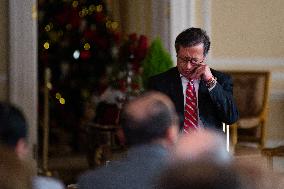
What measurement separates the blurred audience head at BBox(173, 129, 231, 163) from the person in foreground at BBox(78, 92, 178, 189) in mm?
220

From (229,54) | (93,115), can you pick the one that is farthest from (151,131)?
(93,115)

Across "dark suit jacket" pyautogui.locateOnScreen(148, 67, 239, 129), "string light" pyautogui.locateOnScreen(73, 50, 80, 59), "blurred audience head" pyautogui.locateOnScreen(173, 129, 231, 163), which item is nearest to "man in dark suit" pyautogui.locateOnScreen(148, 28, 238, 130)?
"dark suit jacket" pyautogui.locateOnScreen(148, 67, 239, 129)

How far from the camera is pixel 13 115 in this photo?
2.63 meters

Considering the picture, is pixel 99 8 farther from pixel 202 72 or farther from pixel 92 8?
pixel 202 72

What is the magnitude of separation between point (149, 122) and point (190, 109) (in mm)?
1616

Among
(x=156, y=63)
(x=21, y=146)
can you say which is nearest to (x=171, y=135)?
(x=21, y=146)

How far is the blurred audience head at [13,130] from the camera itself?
8.41 ft

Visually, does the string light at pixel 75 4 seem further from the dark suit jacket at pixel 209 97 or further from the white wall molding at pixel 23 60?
the dark suit jacket at pixel 209 97

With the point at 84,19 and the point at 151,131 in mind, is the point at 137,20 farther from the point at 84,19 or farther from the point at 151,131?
the point at 151,131

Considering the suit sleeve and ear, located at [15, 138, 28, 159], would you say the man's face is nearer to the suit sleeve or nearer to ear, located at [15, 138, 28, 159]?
the suit sleeve

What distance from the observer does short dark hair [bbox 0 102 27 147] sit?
2.57 meters

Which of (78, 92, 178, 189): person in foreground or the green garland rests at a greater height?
(78, 92, 178, 189): person in foreground

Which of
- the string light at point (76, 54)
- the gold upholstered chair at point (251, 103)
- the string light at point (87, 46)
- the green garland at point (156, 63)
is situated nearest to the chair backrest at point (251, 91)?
the gold upholstered chair at point (251, 103)

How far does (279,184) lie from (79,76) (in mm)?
7426
